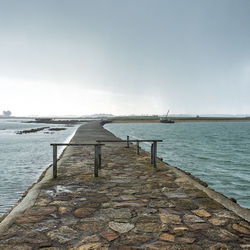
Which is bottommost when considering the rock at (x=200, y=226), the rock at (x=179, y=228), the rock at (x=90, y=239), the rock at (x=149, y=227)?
the rock at (x=200, y=226)

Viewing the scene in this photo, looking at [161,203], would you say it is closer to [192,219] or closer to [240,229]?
[192,219]

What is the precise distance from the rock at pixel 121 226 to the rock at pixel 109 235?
96 mm

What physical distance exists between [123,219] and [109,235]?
0.53 meters

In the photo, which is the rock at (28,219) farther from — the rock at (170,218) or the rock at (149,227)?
the rock at (170,218)

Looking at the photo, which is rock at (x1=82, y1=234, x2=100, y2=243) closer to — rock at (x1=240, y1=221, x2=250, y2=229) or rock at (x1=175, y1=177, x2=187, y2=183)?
rock at (x1=240, y1=221, x2=250, y2=229)

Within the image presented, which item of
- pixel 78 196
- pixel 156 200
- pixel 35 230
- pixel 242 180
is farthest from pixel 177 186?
pixel 242 180

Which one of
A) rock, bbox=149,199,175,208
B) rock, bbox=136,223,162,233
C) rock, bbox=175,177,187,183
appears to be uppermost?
rock, bbox=136,223,162,233

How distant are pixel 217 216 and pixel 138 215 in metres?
1.28

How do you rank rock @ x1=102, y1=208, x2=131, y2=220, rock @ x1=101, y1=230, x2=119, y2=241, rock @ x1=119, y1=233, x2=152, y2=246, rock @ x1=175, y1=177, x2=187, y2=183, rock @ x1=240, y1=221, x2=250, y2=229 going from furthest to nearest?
rock @ x1=175, y1=177, x2=187, y2=183
rock @ x1=102, y1=208, x2=131, y2=220
rock @ x1=240, y1=221, x2=250, y2=229
rock @ x1=101, y1=230, x2=119, y2=241
rock @ x1=119, y1=233, x2=152, y2=246

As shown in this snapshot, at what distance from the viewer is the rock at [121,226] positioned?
3.13m

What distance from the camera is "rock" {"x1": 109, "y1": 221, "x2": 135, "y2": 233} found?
10.3 ft

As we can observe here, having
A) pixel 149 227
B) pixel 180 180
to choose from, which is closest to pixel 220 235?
pixel 149 227

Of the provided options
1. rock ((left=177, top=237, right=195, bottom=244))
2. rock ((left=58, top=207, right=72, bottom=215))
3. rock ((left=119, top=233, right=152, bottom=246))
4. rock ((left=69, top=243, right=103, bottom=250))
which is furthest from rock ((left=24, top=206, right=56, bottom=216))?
rock ((left=177, top=237, right=195, bottom=244))

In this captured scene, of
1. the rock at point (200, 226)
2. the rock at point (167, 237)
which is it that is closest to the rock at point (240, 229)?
the rock at point (200, 226)
